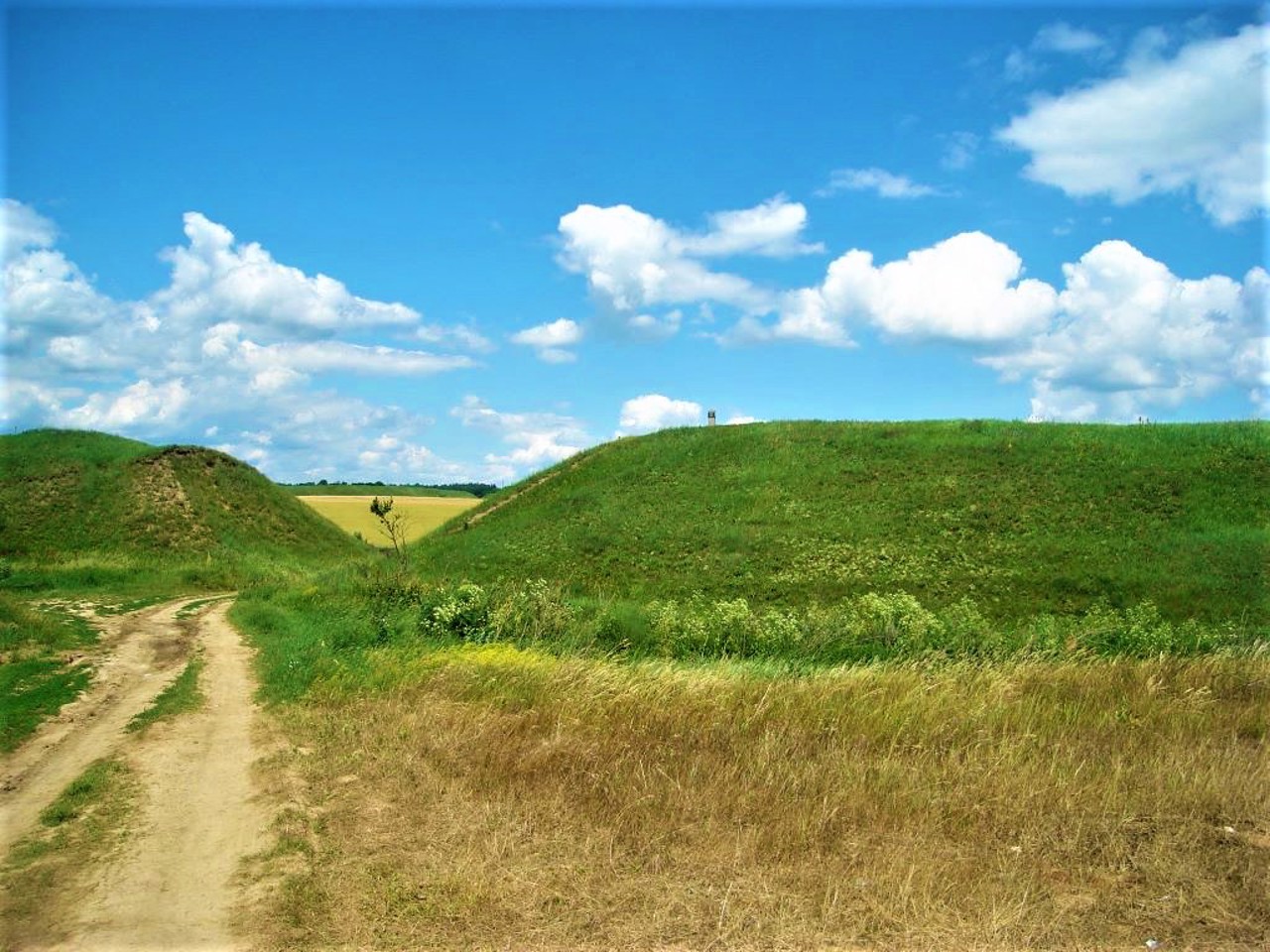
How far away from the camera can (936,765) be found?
28.5 feet

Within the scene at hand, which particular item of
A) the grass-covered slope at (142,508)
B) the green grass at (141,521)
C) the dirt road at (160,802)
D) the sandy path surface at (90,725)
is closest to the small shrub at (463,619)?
the dirt road at (160,802)

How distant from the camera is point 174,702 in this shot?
13.0 m

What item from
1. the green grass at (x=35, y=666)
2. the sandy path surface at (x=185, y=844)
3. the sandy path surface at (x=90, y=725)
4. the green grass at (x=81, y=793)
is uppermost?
the green grass at (x=35, y=666)

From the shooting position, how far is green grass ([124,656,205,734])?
38.8 ft

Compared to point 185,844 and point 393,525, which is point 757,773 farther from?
point 393,525

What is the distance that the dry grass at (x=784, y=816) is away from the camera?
5953 mm

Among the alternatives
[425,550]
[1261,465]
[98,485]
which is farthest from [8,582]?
[1261,465]

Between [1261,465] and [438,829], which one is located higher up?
[1261,465]

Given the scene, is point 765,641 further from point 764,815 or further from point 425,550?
point 425,550

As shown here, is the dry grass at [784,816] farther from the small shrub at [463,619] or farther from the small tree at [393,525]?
the small tree at [393,525]

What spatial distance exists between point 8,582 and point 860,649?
32542mm

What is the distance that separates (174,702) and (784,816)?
10.7 meters

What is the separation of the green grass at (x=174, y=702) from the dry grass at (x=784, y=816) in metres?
2.49

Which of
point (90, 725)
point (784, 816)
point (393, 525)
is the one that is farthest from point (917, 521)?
point (90, 725)
